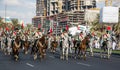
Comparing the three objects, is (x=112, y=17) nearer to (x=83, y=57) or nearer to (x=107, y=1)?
(x=107, y=1)

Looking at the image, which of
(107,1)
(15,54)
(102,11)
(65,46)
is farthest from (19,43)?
(107,1)

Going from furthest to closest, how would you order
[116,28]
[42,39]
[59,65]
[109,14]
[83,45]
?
[116,28] → [109,14] → [83,45] → [42,39] → [59,65]

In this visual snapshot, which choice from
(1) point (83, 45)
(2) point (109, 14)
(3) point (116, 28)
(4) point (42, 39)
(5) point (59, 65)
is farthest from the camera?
(3) point (116, 28)

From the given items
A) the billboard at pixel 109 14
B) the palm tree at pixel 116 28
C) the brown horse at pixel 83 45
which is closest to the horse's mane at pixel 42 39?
the brown horse at pixel 83 45

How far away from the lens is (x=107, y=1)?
146625 millimetres

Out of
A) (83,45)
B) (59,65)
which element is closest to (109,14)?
(83,45)

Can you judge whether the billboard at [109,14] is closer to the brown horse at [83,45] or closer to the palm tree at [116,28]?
the palm tree at [116,28]

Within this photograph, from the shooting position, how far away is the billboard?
299 feet

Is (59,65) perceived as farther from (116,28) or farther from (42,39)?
(116,28)

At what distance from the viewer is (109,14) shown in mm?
89938

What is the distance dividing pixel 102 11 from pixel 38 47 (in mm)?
64786

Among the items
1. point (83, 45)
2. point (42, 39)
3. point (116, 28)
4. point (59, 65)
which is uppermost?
point (42, 39)

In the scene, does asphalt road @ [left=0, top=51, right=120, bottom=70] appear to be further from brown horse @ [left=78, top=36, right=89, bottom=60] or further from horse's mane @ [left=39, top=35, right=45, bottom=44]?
brown horse @ [left=78, top=36, right=89, bottom=60]

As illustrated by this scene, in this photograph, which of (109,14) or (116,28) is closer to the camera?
(109,14)
